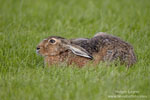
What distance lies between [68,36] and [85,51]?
2.66 meters

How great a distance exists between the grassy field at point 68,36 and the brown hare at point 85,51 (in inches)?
12.1

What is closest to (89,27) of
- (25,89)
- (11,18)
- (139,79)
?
(11,18)

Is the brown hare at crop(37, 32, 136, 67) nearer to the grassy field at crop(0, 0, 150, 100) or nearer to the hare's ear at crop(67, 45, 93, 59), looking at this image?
the hare's ear at crop(67, 45, 93, 59)

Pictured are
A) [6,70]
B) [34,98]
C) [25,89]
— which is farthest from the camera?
[6,70]

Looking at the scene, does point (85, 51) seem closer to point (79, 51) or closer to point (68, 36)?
point (79, 51)

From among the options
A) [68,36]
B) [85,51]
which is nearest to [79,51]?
[85,51]

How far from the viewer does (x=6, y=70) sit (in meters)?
6.90

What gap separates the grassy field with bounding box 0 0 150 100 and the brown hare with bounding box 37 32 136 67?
1.01 feet

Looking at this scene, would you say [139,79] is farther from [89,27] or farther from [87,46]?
[89,27]

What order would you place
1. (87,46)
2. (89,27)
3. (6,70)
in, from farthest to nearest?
(89,27) < (87,46) < (6,70)

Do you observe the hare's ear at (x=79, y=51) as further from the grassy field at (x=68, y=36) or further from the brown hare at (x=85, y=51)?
the grassy field at (x=68, y=36)

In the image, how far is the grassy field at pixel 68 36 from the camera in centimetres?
571

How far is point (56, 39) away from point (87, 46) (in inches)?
32.2

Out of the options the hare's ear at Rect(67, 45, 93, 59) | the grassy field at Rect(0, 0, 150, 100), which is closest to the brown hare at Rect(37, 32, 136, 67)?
the hare's ear at Rect(67, 45, 93, 59)
